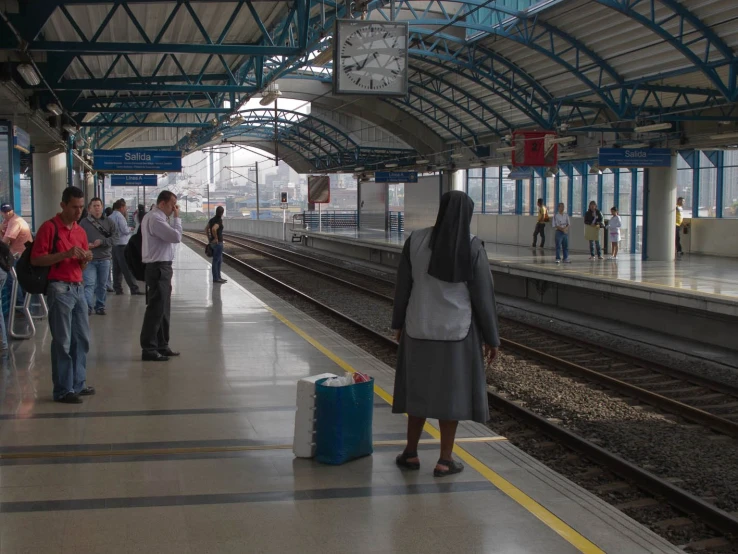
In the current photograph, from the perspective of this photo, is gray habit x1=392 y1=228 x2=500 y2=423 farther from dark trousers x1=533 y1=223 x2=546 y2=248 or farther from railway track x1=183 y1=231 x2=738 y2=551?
dark trousers x1=533 y1=223 x2=546 y2=248

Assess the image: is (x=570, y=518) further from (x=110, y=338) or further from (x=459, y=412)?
(x=110, y=338)

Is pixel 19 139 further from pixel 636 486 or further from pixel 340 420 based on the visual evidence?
pixel 636 486

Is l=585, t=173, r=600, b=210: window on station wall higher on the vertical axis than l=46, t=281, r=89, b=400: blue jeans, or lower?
higher

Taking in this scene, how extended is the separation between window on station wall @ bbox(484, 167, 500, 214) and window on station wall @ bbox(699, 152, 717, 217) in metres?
16.3

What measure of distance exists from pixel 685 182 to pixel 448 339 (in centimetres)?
3030

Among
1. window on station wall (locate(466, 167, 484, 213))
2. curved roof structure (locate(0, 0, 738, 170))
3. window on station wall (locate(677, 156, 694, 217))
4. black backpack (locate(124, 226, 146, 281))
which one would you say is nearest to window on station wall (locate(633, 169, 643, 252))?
window on station wall (locate(677, 156, 694, 217))

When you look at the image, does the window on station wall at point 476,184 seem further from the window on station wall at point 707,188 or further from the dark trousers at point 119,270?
the dark trousers at point 119,270

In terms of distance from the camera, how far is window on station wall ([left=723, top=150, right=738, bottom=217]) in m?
29.2

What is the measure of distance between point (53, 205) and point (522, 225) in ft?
55.1

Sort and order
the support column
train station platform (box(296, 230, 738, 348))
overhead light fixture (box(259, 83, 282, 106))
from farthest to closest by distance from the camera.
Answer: the support column < overhead light fixture (box(259, 83, 282, 106)) < train station platform (box(296, 230, 738, 348))

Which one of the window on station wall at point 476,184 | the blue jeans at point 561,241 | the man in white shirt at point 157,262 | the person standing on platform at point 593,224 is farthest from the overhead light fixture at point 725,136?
the window on station wall at point 476,184

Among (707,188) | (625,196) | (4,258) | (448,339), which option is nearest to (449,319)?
(448,339)

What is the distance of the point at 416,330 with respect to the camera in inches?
204

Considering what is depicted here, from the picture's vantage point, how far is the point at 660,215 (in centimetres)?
2450
